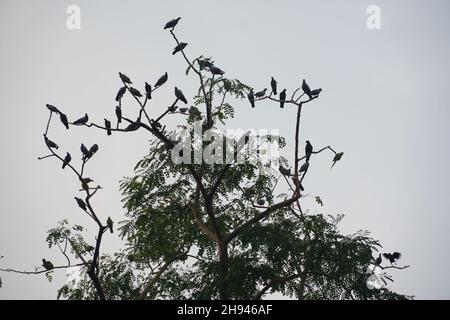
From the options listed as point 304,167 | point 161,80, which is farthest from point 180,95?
point 304,167

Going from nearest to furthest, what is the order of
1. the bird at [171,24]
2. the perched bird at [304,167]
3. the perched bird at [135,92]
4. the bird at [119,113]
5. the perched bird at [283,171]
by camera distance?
the bird at [119,113]
the perched bird at [135,92]
the perched bird at [304,167]
the perched bird at [283,171]
the bird at [171,24]

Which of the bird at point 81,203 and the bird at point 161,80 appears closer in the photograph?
the bird at point 81,203

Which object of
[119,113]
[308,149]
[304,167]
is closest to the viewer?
[119,113]

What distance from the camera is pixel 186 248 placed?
704 cm

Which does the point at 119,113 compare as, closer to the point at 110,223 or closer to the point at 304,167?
the point at 110,223

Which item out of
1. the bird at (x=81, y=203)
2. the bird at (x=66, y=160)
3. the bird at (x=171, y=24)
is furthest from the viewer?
the bird at (x=171, y=24)

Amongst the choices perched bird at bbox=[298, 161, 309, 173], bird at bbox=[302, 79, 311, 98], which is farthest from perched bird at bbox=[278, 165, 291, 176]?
bird at bbox=[302, 79, 311, 98]

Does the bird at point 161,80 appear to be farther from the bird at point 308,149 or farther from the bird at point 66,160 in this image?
the bird at point 308,149

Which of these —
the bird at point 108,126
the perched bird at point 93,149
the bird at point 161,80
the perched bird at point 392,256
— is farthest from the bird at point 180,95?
the perched bird at point 392,256

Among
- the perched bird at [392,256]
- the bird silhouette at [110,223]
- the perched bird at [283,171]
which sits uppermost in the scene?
the perched bird at [283,171]

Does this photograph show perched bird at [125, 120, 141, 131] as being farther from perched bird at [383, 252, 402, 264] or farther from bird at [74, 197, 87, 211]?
perched bird at [383, 252, 402, 264]
